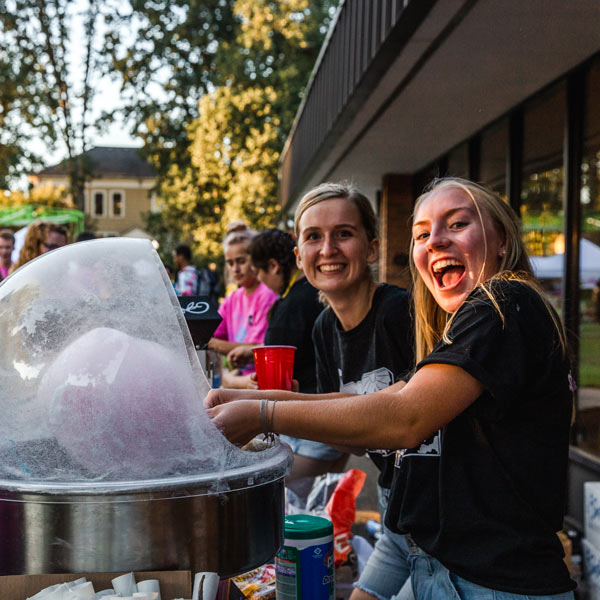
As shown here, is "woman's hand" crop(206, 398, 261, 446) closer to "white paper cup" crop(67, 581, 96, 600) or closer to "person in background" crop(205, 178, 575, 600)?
"person in background" crop(205, 178, 575, 600)

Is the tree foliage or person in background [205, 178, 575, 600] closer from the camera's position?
person in background [205, 178, 575, 600]

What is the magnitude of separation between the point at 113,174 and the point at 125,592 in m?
56.4

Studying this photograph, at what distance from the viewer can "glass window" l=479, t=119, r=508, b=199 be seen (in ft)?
22.3

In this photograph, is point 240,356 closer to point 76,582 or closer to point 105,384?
point 105,384

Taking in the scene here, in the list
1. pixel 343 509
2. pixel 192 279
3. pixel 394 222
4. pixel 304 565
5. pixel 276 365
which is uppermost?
pixel 394 222

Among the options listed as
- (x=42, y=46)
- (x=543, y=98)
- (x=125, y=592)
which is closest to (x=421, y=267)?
(x=125, y=592)

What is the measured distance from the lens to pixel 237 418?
151 cm

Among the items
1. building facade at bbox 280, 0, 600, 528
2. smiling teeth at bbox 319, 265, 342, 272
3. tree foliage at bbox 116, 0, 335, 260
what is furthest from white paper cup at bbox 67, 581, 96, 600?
tree foliage at bbox 116, 0, 335, 260

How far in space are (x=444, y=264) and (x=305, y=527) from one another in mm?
919

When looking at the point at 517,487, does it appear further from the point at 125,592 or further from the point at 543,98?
the point at 543,98

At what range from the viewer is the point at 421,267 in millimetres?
1957

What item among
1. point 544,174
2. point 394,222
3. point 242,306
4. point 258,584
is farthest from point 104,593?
point 394,222

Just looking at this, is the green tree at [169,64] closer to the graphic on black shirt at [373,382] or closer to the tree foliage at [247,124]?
the tree foliage at [247,124]

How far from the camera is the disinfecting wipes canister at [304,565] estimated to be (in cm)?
212
